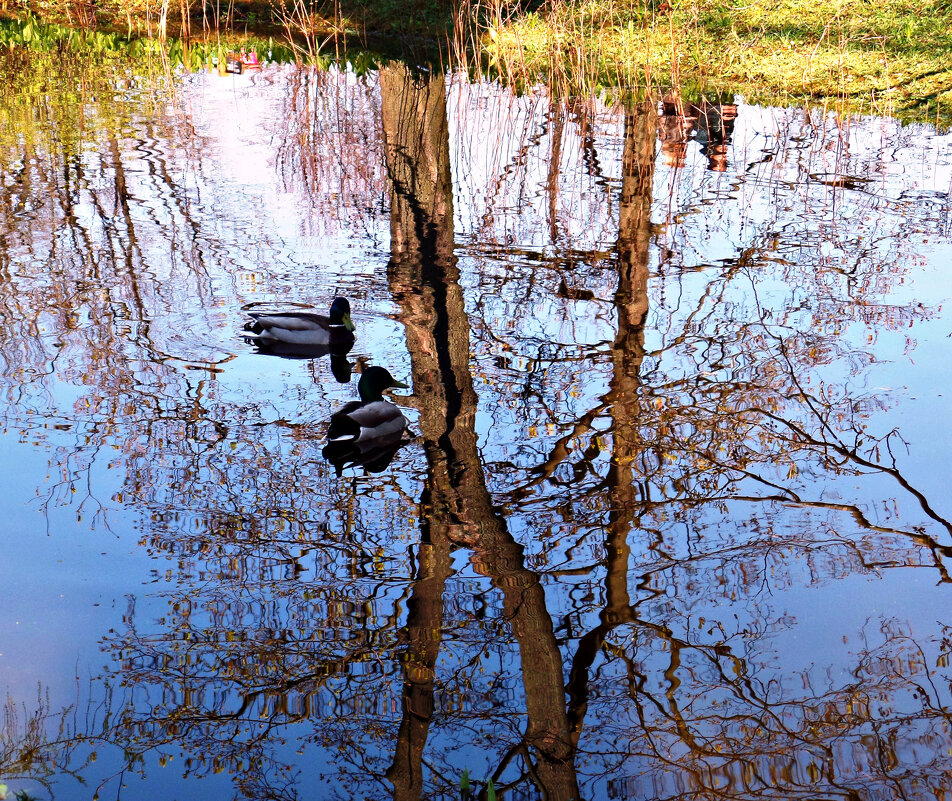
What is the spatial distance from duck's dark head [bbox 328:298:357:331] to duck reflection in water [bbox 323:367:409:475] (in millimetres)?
959

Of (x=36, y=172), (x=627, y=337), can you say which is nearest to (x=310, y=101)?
(x=36, y=172)

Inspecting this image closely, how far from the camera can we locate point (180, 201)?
29.9ft

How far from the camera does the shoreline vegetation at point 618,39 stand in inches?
500

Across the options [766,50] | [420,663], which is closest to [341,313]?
[420,663]

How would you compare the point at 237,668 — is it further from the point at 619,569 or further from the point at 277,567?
the point at 619,569

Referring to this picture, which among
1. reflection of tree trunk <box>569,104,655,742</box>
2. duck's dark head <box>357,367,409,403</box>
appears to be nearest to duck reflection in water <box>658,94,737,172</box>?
reflection of tree trunk <box>569,104,655,742</box>

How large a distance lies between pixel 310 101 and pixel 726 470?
8.82 meters

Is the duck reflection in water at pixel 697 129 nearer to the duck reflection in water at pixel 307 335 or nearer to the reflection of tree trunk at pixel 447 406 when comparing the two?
the reflection of tree trunk at pixel 447 406

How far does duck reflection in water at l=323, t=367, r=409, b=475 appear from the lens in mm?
5496

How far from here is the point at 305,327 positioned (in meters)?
6.61

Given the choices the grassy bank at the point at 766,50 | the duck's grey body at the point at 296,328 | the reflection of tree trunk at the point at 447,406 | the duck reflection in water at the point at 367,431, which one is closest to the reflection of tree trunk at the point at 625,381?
the reflection of tree trunk at the point at 447,406

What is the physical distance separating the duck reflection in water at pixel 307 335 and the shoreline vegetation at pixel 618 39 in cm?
571

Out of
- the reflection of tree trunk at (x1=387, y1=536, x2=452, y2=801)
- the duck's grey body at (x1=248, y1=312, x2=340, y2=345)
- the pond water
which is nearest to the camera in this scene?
the reflection of tree trunk at (x1=387, y1=536, x2=452, y2=801)

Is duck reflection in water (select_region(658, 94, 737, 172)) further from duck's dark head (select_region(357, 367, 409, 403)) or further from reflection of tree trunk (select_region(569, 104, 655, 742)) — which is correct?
duck's dark head (select_region(357, 367, 409, 403))
